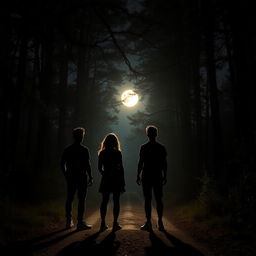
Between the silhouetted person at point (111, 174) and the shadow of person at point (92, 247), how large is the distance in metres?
1.44

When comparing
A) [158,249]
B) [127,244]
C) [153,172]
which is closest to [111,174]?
[153,172]

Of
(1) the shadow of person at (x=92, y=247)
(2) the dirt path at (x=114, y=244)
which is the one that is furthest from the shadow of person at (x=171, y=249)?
(1) the shadow of person at (x=92, y=247)

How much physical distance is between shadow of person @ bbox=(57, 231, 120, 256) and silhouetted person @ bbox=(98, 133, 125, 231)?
4.72 feet

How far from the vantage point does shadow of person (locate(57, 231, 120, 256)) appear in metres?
4.49

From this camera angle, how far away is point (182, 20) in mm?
17766

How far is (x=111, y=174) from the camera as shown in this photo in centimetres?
700

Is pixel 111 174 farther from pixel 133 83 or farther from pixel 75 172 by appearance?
pixel 133 83

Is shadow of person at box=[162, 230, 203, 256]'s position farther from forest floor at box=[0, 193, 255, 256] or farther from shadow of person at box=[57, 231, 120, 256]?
shadow of person at box=[57, 231, 120, 256]

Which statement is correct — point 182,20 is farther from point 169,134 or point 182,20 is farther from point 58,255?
point 58,255

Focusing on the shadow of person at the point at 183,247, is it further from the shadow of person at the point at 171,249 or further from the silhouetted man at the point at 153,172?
the silhouetted man at the point at 153,172

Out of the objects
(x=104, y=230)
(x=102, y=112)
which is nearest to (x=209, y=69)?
(x=104, y=230)

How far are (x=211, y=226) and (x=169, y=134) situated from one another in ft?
66.2

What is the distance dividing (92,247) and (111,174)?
2.39 m

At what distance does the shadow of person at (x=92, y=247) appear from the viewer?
4.49 metres
